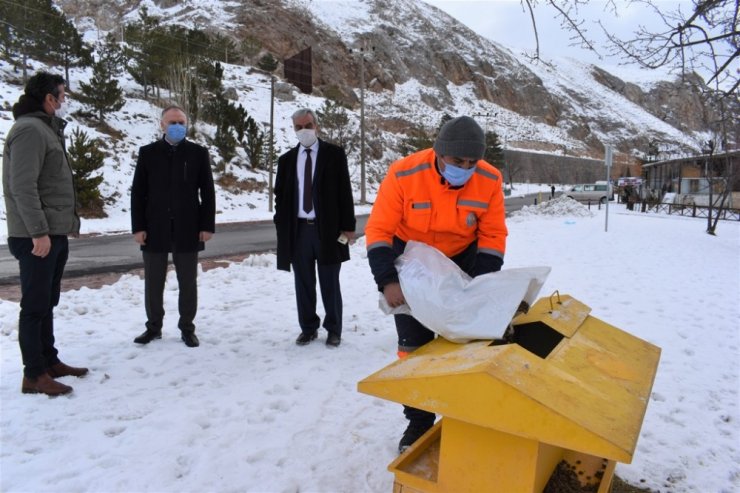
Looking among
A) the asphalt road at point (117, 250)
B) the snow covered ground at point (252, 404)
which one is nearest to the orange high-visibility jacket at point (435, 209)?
the snow covered ground at point (252, 404)

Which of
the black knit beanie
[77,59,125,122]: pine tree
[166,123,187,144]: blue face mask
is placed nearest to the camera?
the black knit beanie

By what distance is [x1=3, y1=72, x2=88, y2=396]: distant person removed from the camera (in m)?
3.11

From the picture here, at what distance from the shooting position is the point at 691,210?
29.1 metres

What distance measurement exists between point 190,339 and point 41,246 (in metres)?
1.54

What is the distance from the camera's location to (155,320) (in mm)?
4395

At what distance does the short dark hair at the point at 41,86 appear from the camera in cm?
328

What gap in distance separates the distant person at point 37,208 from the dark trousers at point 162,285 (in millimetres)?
883

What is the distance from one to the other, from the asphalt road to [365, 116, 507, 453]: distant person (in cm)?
712

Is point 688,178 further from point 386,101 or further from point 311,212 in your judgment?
point 311,212

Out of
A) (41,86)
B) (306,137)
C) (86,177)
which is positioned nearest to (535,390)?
(306,137)

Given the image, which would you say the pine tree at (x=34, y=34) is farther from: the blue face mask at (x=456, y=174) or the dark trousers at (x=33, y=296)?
the blue face mask at (x=456, y=174)

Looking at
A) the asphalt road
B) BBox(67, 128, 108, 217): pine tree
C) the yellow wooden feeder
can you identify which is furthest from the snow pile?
the yellow wooden feeder

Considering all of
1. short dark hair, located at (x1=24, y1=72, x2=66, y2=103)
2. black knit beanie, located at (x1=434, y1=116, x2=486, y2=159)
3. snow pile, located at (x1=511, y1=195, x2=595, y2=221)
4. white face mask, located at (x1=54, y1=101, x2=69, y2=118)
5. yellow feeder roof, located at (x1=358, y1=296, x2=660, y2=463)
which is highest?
short dark hair, located at (x1=24, y1=72, x2=66, y2=103)

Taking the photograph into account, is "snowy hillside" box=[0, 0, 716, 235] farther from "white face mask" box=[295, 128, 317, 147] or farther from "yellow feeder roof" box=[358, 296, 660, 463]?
"yellow feeder roof" box=[358, 296, 660, 463]
